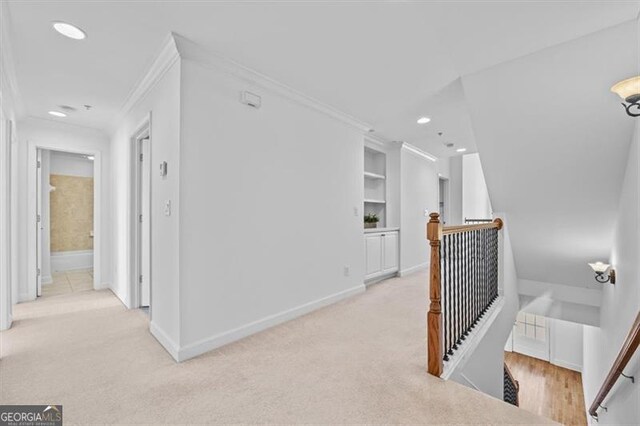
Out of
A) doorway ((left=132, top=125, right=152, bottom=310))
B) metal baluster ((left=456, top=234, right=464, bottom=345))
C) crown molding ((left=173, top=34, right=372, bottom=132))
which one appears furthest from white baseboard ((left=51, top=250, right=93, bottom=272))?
metal baluster ((left=456, top=234, right=464, bottom=345))

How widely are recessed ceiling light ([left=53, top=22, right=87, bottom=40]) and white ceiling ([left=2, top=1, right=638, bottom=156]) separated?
51 millimetres

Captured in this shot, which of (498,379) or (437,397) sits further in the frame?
(498,379)

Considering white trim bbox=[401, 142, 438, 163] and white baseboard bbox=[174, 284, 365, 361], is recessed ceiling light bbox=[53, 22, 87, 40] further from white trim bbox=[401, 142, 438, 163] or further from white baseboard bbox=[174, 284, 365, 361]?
white trim bbox=[401, 142, 438, 163]

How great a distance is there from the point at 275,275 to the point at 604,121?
335 centimetres

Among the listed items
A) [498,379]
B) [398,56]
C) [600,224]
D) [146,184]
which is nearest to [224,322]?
[146,184]

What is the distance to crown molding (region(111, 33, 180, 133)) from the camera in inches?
91.0

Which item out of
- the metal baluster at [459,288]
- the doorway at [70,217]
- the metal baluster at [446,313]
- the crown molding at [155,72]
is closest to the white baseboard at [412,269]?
the metal baluster at [459,288]

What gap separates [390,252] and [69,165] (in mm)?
6514

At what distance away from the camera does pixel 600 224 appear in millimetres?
3523

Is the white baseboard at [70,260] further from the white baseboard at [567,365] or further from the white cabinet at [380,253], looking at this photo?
the white baseboard at [567,365]

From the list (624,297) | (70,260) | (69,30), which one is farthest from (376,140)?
(70,260)

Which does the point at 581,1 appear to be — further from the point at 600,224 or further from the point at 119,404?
the point at 119,404

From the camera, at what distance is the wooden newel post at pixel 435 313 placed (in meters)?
2.10

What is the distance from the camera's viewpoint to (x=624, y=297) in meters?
3.04
